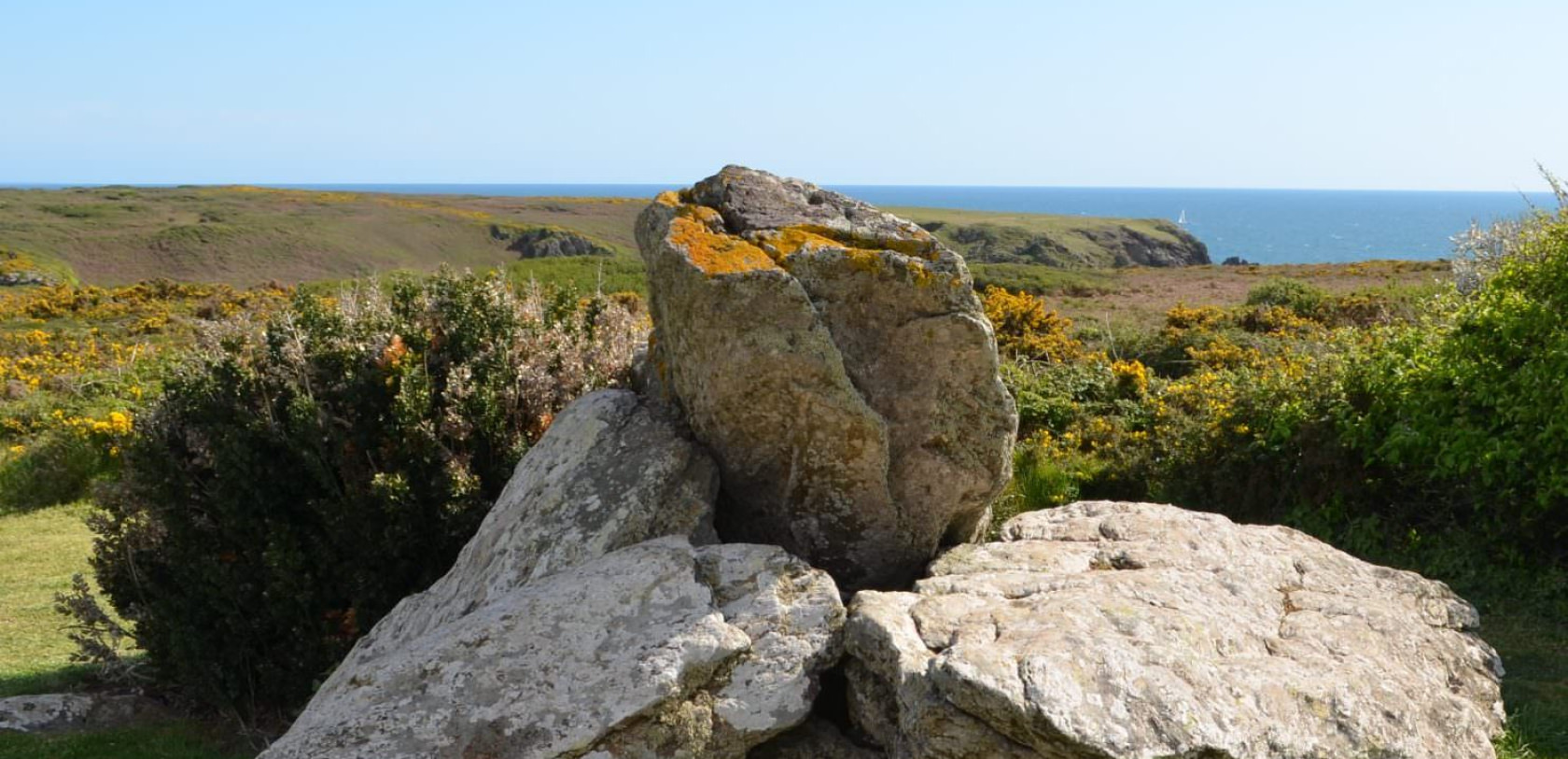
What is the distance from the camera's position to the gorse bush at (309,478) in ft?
24.5

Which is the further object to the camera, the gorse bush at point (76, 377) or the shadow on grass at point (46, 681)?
the gorse bush at point (76, 377)

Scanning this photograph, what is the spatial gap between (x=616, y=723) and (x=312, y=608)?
3857 mm

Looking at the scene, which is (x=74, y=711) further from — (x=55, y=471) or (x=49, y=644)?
(x=55, y=471)

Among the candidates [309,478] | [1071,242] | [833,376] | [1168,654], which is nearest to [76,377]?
[309,478]

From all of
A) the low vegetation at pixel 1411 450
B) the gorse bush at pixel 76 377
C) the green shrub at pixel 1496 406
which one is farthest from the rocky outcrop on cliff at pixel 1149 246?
the green shrub at pixel 1496 406

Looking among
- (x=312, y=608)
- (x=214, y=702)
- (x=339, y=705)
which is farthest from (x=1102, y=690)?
(x=214, y=702)

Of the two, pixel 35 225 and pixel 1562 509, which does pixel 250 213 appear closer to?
pixel 35 225

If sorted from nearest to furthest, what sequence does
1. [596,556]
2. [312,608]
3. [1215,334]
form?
[596,556], [312,608], [1215,334]

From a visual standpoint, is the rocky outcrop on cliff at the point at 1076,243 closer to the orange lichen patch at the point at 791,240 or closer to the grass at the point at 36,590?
the grass at the point at 36,590

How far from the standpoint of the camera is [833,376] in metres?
5.83

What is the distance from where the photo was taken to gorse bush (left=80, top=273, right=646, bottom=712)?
7.48 metres

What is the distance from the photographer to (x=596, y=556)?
19.1ft

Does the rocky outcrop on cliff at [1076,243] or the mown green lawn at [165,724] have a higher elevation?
the mown green lawn at [165,724]

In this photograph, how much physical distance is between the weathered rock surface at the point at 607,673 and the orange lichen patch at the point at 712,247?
5.08 feet
